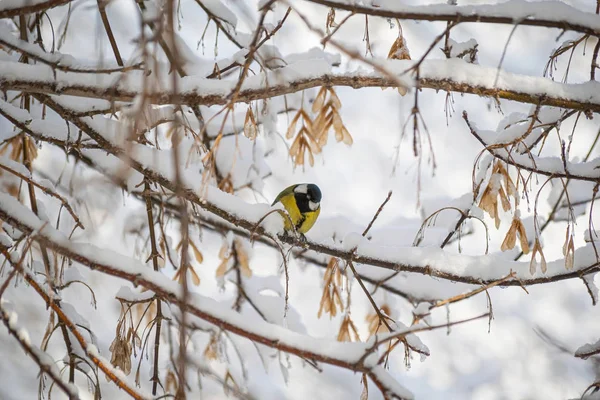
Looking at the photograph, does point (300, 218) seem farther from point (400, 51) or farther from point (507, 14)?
point (507, 14)

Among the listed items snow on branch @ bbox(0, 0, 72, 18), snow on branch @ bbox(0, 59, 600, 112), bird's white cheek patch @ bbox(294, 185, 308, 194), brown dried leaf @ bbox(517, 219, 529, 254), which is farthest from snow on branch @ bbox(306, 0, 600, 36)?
bird's white cheek patch @ bbox(294, 185, 308, 194)

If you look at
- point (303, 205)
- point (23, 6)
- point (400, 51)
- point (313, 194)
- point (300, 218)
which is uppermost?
point (313, 194)

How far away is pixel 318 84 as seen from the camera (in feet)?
5.24

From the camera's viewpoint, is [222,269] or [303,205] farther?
[303,205]

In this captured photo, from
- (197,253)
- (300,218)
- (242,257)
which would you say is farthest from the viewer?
(300,218)

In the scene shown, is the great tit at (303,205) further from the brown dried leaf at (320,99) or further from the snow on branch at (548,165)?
the snow on branch at (548,165)

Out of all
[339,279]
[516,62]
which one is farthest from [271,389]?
[516,62]

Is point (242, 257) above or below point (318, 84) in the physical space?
above

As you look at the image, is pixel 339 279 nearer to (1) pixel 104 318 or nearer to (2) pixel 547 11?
(2) pixel 547 11

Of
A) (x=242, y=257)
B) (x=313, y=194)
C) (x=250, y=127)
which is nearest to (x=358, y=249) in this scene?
(x=250, y=127)

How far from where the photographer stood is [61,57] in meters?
1.60

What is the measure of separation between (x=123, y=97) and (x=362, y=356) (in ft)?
3.28

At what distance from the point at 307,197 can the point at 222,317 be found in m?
2.07

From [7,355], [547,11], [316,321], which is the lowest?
[7,355]
